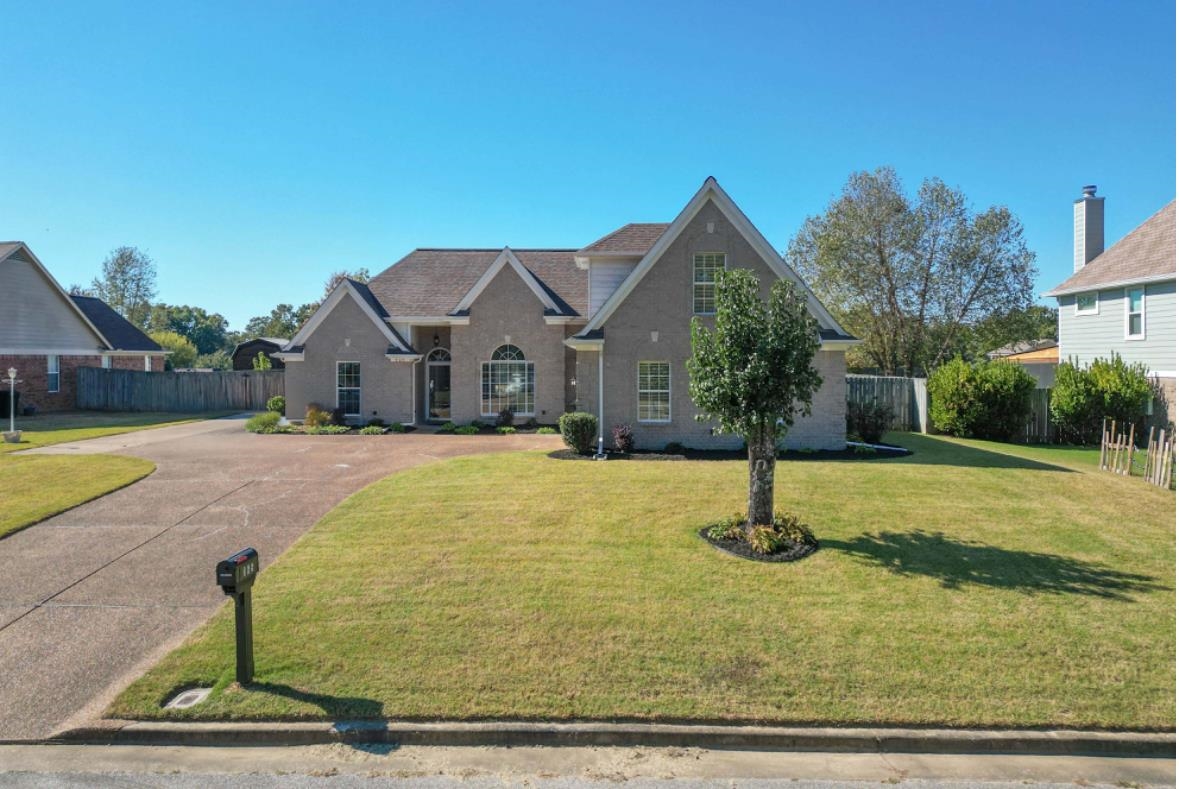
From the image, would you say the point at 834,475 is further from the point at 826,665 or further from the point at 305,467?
the point at 305,467

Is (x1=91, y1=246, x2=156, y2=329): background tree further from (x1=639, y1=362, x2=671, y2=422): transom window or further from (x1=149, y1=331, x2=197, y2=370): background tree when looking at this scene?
(x1=639, y1=362, x2=671, y2=422): transom window

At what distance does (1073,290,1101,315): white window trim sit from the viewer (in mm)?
22906

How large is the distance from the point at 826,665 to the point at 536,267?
861 inches

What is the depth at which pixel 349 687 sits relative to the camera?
5355 mm

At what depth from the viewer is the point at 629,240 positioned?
20109 mm

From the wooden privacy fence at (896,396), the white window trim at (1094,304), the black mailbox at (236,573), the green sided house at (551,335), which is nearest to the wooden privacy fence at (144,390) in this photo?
the green sided house at (551,335)

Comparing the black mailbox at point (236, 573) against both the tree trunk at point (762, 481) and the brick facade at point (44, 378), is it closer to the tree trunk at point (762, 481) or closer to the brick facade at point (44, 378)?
the tree trunk at point (762, 481)

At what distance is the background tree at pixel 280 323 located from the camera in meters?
69.7

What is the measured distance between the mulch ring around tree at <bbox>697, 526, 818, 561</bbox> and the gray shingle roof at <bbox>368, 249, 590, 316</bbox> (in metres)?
14.5

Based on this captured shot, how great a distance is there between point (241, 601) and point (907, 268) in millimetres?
33947

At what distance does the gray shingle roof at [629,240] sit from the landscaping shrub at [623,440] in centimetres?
607

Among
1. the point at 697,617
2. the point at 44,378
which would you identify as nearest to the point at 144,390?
the point at 44,378

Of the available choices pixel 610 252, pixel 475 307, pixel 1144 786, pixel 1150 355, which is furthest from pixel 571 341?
pixel 1150 355

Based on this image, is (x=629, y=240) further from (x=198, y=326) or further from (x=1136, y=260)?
(x=198, y=326)
